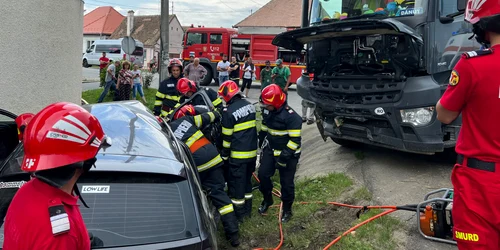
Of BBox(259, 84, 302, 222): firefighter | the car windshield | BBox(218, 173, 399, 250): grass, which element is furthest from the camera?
the car windshield

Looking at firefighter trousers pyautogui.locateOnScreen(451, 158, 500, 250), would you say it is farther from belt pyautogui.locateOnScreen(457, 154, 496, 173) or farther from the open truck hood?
the open truck hood

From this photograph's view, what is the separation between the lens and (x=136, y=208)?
246cm

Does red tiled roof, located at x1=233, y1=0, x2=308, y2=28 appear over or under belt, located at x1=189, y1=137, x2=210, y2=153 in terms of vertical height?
over

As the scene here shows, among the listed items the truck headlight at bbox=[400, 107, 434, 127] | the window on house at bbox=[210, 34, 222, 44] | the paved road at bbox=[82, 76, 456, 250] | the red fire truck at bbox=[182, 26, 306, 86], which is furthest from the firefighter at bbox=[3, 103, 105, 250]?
the window on house at bbox=[210, 34, 222, 44]

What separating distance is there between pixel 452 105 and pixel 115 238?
Answer: 192 cm

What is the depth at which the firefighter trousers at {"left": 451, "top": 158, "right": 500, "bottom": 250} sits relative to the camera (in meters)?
2.16

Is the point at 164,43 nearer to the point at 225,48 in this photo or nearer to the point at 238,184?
the point at 238,184

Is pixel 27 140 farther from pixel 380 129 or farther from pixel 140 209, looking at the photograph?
pixel 380 129

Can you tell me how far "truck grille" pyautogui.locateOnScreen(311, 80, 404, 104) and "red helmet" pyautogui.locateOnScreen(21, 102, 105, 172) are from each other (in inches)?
177

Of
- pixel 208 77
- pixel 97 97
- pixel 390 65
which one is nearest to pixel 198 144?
pixel 390 65

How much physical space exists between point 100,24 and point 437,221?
67752 mm

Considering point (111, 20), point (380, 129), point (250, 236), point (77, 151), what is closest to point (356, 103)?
point (380, 129)

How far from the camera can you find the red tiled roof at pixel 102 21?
211 feet

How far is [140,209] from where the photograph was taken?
2463 millimetres
